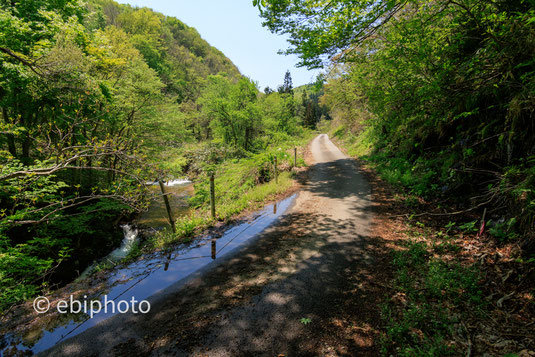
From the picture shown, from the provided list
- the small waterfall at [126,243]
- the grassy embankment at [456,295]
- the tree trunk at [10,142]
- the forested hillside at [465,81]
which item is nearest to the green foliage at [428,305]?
the grassy embankment at [456,295]

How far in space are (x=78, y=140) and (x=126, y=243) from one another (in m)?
5.14

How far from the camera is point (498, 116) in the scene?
5316 millimetres

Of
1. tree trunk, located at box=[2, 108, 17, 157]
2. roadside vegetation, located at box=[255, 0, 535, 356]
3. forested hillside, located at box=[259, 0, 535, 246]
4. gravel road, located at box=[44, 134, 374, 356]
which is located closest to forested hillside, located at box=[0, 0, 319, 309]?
tree trunk, located at box=[2, 108, 17, 157]

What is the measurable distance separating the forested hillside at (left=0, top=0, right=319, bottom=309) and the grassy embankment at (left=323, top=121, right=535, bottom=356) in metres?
5.22

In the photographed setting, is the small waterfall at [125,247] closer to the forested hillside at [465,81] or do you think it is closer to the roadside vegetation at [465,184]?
the roadside vegetation at [465,184]

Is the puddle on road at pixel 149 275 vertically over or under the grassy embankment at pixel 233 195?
under

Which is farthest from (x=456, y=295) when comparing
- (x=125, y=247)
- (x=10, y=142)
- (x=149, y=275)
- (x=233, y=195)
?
(x=10, y=142)

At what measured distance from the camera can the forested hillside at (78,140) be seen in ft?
16.7

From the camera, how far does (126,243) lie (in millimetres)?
10820

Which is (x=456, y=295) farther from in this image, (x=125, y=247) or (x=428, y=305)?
(x=125, y=247)

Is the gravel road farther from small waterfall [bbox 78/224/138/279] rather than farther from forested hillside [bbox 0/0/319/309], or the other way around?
small waterfall [bbox 78/224/138/279]

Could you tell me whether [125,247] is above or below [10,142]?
below

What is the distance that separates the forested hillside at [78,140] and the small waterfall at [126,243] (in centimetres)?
45

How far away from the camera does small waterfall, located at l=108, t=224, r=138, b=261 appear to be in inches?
373
